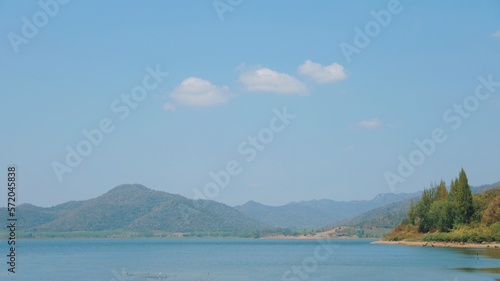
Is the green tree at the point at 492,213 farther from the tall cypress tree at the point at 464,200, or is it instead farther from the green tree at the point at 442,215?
the green tree at the point at 442,215

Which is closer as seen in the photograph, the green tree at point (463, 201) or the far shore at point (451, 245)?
the far shore at point (451, 245)

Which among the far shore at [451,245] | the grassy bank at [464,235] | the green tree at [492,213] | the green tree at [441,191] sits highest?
the green tree at [441,191]

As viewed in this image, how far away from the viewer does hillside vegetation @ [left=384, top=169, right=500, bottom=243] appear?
90500 millimetres

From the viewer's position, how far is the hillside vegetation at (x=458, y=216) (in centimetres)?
9050

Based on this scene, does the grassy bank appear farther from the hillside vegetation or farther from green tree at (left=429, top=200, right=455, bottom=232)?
green tree at (left=429, top=200, right=455, bottom=232)

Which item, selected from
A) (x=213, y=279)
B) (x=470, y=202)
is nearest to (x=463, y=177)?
(x=470, y=202)

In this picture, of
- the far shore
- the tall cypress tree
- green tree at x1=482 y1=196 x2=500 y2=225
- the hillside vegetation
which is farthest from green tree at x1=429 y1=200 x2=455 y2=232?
green tree at x1=482 y1=196 x2=500 y2=225

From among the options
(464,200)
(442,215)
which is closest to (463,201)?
(464,200)

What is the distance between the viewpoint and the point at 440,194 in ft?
390

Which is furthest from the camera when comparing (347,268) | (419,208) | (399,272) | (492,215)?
(419,208)

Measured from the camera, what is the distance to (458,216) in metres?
99.2

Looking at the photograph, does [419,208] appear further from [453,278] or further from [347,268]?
[453,278]

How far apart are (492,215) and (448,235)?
10143 mm

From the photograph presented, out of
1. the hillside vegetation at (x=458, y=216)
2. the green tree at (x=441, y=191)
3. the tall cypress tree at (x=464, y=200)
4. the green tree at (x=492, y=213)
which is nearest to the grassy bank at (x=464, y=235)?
the hillside vegetation at (x=458, y=216)
